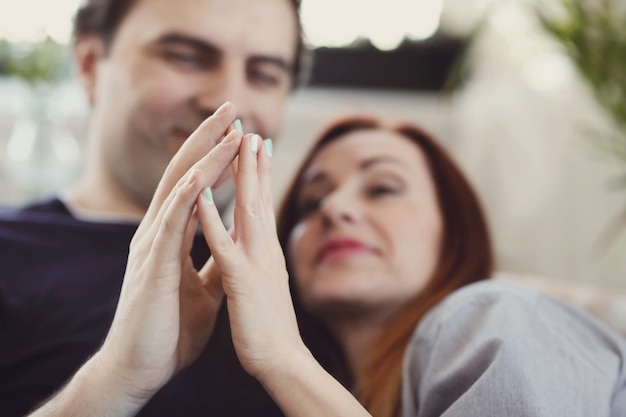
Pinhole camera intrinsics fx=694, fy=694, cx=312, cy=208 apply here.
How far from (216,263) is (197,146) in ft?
0.33

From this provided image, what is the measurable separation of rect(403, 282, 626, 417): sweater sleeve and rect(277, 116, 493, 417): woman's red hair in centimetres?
8

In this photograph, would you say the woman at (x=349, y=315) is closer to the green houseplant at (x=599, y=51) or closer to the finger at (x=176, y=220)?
the finger at (x=176, y=220)

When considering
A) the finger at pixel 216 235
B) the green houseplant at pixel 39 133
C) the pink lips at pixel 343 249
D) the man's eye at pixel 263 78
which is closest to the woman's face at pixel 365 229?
the pink lips at pixel 343 249

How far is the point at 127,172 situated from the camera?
919mm

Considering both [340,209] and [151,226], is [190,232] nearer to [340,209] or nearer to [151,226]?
[151,226]

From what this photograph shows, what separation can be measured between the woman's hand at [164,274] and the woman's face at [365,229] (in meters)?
0.30

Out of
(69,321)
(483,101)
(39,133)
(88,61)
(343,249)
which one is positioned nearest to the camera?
(69,321)

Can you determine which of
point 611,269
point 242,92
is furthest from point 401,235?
point 611,269

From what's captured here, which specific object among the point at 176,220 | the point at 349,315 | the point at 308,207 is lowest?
the point at 349,315

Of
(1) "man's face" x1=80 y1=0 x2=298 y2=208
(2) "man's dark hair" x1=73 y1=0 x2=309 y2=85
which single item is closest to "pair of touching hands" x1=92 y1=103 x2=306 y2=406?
(1) "man's face" x1=80 y1=0 x2=298 y2=208

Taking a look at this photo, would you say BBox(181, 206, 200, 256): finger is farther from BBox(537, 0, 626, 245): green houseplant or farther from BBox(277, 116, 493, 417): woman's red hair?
BBox(537, 0, 626, 245): green houseplant

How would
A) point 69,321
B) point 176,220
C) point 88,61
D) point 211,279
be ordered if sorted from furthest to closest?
1. point 88,61
2. point 69,321
3. point 211,279
4. point 176,220

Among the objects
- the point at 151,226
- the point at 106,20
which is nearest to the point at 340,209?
the point at 151,226

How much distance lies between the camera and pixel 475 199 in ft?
3.31
